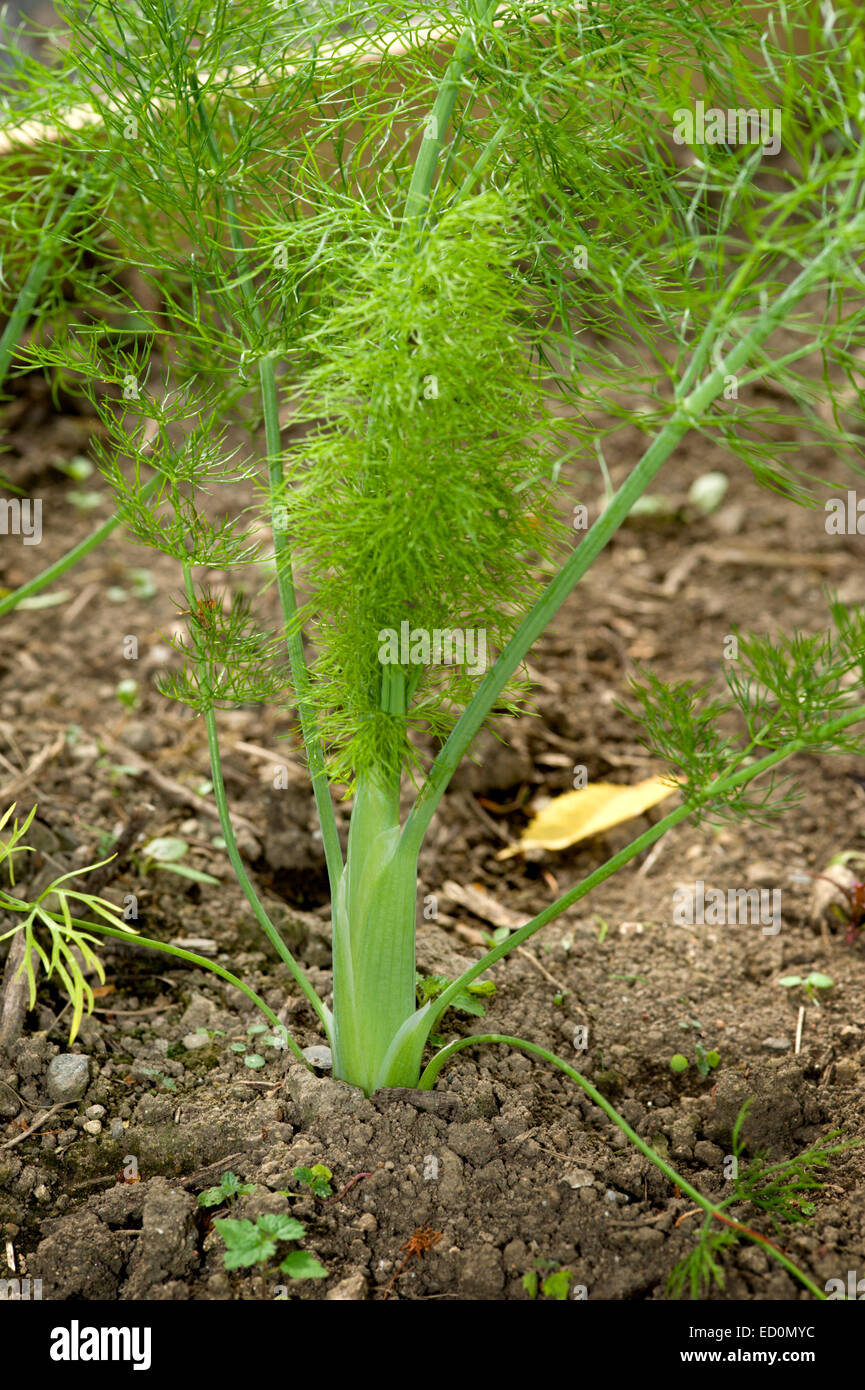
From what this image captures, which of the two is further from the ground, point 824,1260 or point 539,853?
point 539,853

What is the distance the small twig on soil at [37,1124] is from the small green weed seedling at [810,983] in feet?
3.35

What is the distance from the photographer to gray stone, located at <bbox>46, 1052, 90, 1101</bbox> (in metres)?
1.40

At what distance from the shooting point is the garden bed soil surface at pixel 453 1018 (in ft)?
4.00

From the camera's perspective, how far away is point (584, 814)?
207 centimetres

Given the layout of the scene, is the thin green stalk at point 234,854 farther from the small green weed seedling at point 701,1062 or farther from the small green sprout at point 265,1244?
the small green weed seedling at point 701,1062

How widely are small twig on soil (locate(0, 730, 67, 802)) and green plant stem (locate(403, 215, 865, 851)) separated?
0.84 meters

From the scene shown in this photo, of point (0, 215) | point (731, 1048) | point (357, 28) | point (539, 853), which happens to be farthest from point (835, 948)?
point (0, 215)

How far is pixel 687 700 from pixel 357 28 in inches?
33.1

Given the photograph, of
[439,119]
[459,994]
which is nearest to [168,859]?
[459,994]

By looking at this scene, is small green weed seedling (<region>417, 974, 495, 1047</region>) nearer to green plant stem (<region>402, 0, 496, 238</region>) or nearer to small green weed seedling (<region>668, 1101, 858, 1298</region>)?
small green weed seedling (<region>668, 1101, 858, 1298</region>)

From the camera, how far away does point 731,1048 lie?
157cm

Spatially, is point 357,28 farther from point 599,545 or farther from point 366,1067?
point 366,1067

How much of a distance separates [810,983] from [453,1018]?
556mm
